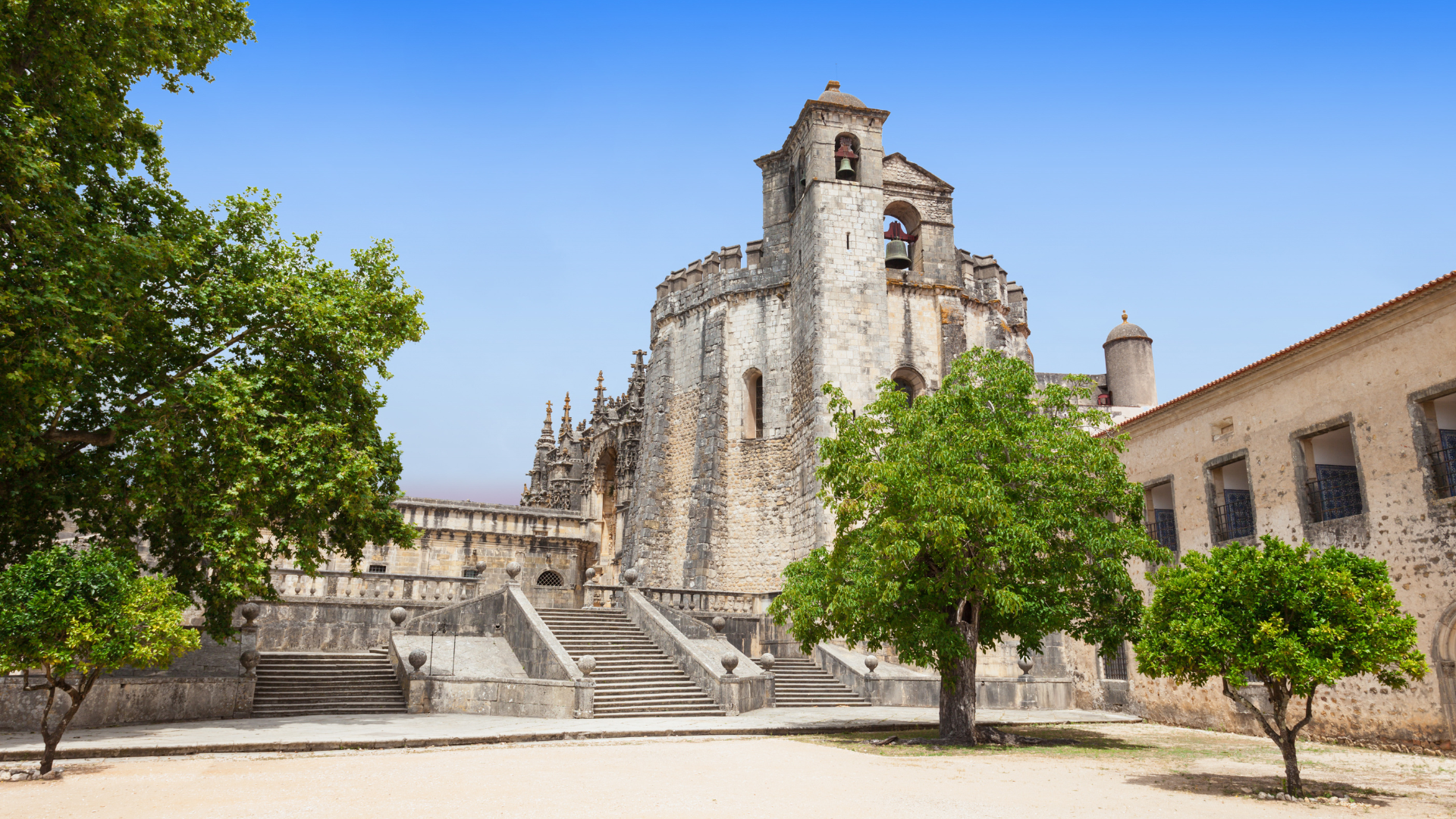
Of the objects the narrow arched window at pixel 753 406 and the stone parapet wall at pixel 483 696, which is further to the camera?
the narrow arched window at pixel 753 406

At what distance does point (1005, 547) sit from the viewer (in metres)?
12.3

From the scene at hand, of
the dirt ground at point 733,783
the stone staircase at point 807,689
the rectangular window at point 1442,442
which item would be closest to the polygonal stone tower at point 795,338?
the stone staircase at point 807,689

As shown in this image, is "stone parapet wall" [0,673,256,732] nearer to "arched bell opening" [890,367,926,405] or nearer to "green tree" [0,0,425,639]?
"green tree" [0,0,425,639]

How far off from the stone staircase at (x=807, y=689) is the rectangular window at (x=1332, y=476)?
9340 millimetres

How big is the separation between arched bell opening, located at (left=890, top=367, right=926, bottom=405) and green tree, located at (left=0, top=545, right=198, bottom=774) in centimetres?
2121

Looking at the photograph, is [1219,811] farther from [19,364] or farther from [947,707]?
[19,364]

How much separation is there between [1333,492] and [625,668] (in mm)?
12371

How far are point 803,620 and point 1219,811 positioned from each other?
6.67 m

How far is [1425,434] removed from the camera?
12.4m

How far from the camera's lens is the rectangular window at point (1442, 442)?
39.8 ft

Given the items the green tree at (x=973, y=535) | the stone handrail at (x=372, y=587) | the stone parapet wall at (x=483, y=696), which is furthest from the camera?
the stone handrail at (x=372, y=587)

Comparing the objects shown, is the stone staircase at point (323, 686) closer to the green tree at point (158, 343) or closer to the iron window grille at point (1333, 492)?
the green tree at point (158, 343)

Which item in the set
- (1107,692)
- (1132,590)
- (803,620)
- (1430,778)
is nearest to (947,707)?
(803,620)

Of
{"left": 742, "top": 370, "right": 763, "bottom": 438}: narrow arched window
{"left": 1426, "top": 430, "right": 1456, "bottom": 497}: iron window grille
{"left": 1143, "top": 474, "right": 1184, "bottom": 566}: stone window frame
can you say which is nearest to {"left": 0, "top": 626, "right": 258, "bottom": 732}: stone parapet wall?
{"left": 1143, "top": 474, "right": 1184, "bottom": 566}: stone window frame
